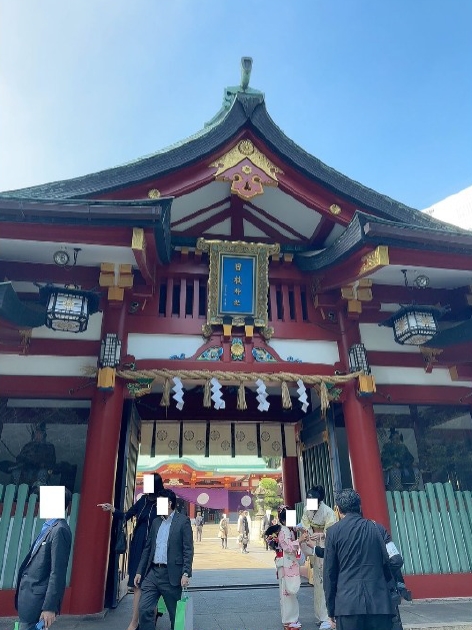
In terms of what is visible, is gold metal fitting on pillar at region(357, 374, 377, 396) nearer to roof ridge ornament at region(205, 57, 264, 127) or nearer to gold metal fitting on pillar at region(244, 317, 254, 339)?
gold metal fitting on pillar at region(244, 317, 254, 339)

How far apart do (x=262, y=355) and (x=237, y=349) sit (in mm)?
464

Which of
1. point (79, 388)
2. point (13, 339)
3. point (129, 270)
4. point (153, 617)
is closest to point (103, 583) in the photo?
point (153, 617)

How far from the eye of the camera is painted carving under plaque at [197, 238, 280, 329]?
26.0 ft

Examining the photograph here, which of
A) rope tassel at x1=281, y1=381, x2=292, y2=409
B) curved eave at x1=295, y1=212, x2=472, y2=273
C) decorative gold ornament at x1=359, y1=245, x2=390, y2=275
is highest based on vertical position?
curved eave at x1=295, y1=212, x2=472, y2=273

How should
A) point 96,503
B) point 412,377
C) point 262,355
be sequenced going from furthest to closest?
point 412,377 → point 262,355 → point 96,503

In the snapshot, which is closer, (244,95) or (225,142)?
(225,142)

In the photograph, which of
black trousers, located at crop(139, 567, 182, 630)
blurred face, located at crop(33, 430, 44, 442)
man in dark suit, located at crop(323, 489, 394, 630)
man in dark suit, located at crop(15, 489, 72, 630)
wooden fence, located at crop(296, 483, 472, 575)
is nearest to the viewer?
man in dark suit, located at crop(323, 489, 394, 630)

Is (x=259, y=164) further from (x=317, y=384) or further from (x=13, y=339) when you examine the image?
(x=13, y=339)

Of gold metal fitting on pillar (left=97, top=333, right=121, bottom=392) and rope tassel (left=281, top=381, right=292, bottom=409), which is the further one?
rope tassel (left=281, top=381, right=292, bottom=409)

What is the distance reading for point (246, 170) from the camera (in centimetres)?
805

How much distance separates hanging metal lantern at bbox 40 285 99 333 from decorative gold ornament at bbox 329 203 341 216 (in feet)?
15.2

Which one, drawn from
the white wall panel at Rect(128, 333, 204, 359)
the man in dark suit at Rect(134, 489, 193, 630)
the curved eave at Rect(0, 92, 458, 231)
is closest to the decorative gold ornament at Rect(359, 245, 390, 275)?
the curved eave at Rect(0, 92, 458, 231)

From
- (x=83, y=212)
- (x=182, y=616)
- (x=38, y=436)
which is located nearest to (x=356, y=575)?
(x=182, y=616)

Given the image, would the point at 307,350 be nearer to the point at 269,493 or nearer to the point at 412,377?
the point at 412,377
